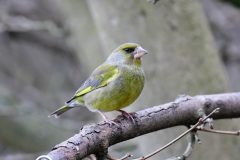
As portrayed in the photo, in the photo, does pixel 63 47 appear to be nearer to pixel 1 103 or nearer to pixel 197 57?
pixel 1 103

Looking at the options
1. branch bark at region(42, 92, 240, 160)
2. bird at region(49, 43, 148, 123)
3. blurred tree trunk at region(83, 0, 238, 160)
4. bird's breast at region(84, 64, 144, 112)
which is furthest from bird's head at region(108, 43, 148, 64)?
branch bark at region(42, 92, 240, 160)

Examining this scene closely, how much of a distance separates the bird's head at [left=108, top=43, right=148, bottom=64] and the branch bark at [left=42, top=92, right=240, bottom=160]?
69 cm

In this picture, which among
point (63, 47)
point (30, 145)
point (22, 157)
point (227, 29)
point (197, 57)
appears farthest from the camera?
point (63, 47)

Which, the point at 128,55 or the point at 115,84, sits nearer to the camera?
the point at 115,84

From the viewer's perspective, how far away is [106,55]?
575cm

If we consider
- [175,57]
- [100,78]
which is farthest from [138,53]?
[175,57]

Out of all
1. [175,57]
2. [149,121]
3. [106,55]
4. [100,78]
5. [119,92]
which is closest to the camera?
[149,121]

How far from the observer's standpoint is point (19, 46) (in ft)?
31.1

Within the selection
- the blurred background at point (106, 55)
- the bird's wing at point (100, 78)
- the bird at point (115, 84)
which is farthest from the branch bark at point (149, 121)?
the blurred background at point (106, 55)

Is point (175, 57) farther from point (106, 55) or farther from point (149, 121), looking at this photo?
point (149, 121)

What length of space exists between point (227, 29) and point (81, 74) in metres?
2.68

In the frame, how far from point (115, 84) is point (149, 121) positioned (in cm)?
66

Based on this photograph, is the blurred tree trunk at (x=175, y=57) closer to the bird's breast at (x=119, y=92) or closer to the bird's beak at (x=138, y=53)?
the bird's beak at (x=138, y=53)

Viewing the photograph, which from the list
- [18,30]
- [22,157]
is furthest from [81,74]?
[22,157]
